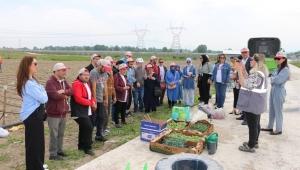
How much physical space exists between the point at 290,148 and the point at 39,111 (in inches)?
180

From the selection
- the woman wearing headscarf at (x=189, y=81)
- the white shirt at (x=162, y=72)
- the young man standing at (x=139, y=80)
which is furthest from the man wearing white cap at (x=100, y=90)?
the woman wearing headscarf at (x=189, y=81)

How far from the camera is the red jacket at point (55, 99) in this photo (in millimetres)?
4006

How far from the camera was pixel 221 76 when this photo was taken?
7438mm

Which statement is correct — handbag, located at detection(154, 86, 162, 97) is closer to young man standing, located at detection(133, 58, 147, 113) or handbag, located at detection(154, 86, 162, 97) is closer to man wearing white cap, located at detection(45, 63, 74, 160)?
young man standing, located at detection(133, 58, 147, 113)

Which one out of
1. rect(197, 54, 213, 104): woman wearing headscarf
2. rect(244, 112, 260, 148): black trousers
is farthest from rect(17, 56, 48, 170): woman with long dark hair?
rect(197, 54, 213, 104): woman wearing headscarf

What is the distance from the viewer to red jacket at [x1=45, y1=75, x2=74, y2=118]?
4006mm

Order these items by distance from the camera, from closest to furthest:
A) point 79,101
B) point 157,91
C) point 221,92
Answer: point 79,101, point 221,92, point 157,91

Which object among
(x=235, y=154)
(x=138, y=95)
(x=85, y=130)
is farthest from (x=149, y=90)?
(x=235, y=154)

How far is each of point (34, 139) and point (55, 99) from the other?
0.78 metres

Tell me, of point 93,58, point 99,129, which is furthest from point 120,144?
point 93,58

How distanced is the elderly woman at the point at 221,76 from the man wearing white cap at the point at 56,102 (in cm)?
466

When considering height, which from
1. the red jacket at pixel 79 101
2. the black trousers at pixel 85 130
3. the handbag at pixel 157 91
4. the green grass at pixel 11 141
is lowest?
the green grass at pixel 11 141

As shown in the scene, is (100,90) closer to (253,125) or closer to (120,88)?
(120,88)

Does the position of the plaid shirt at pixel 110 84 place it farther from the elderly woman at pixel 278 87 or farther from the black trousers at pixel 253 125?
the elderly woman at pixel 278 87
